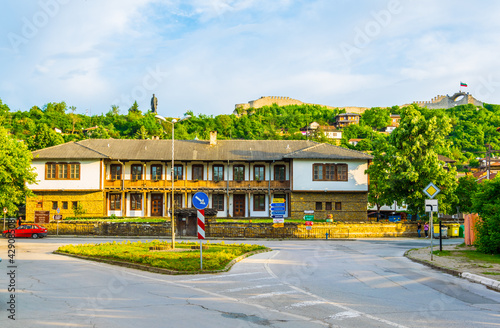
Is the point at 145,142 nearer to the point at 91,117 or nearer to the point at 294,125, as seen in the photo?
the point at 91,117

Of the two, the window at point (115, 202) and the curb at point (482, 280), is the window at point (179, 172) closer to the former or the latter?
the window at point (115, 202)

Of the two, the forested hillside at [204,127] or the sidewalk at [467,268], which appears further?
the forested hillside at [204,127]

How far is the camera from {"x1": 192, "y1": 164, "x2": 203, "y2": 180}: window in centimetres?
4806

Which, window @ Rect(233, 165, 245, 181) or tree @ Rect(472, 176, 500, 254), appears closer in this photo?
tree @ Rect(472, 176, 500, 254)

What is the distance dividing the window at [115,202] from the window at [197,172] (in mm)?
8302

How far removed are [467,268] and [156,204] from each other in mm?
36497

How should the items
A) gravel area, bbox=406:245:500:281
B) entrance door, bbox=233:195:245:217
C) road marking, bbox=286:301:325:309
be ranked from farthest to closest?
1. entrance door, bbox=233:195:245:217
2. gravel area, bbox=406:245:500:281
3. road marking, bbox=286:301:325:309

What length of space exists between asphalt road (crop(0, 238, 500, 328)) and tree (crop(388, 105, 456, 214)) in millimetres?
24782

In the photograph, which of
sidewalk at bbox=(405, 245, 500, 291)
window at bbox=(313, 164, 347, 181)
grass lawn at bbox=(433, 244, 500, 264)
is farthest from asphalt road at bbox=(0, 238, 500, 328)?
window at bbox=(313, 164, 347, 181)

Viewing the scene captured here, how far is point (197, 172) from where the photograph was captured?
48125 mm

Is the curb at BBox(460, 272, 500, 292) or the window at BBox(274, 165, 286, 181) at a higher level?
the window at BBox(274, 165, 286, 181)

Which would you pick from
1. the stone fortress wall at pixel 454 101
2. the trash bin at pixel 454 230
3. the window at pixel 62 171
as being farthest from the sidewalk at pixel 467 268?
the stone fortress wall at pixel 454 101

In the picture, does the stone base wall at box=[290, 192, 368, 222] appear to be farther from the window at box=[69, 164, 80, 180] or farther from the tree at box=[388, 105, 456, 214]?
the window at box=[69, 164, 80, 180]

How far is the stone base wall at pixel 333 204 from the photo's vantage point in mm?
45344
